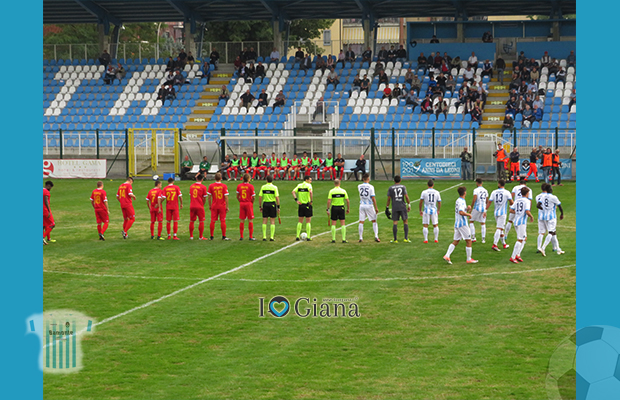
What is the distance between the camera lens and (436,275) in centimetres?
1738

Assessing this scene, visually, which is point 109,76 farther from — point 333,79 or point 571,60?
point 571,60

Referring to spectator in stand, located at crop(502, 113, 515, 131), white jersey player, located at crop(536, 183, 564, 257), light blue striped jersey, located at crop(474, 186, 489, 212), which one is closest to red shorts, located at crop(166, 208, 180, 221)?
A: light blue striped jersey, located at crop(474, 186, 489, 212)

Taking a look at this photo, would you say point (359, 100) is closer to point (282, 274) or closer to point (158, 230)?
point (158, 230)

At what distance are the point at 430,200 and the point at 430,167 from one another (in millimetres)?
20411

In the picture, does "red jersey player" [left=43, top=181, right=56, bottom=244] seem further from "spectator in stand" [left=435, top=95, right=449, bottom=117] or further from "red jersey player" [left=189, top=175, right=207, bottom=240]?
"spectator in stand" [left=435, top=95, right=449, bottom=117]

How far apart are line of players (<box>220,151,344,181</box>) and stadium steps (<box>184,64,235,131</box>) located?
658 cm

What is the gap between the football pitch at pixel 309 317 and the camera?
10523mm

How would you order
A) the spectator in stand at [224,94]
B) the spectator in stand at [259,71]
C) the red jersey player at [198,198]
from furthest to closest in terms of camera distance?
the spectator in stand at [259,71] < the spectator in stand at [224,94] < the red jersey player at [198,198]

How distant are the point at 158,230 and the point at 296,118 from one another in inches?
1026

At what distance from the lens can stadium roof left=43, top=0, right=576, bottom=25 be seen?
53.7m

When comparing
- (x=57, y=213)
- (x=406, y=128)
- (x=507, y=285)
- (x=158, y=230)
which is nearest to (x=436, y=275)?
(x=507, y=285)

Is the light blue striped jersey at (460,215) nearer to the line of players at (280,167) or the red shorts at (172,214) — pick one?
the red shorts at (172,214)

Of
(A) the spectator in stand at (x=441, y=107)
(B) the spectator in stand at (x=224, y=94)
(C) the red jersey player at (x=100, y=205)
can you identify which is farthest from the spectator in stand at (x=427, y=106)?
(C) the red jersey player at (x=100, y=205)

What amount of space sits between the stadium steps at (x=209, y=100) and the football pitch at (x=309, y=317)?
27108 millimetres
